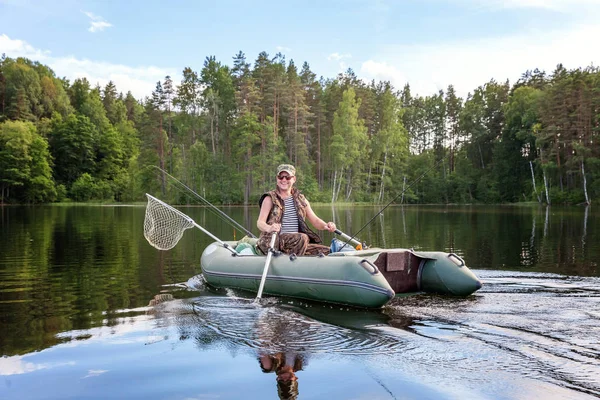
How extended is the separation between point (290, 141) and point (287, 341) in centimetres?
4584

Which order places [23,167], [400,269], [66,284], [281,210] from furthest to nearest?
[23,167], [66,284], [281,210], [400,269]

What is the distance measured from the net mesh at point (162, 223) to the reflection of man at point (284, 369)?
5280mm

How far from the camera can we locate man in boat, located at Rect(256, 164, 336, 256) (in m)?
8.12

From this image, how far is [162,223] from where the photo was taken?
9.90 m

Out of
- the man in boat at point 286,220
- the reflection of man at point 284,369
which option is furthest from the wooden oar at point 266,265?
the reflection of man at point 284,369

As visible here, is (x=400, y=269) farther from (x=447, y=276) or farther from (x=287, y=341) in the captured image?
(x=287, y=341)

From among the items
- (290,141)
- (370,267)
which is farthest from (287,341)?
(290,141)

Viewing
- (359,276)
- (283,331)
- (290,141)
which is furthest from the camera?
(290,141)

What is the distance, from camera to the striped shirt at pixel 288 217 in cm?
834

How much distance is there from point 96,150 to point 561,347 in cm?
6437

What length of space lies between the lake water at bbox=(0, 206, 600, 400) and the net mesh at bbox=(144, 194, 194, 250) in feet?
2.32

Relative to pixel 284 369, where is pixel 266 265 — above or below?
above

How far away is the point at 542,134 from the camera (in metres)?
47.9

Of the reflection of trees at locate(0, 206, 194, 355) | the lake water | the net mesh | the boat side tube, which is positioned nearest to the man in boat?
the lake water
